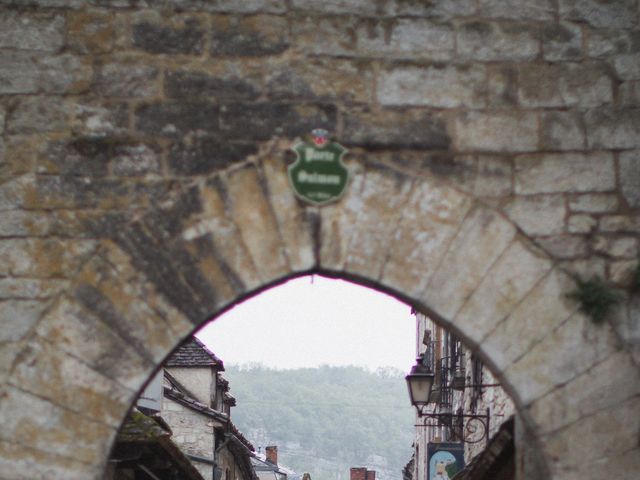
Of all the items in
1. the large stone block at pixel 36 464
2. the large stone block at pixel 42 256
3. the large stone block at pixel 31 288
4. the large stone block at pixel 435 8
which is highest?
the large stone block at pixel 435 8

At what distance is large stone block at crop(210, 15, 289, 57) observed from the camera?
489cm

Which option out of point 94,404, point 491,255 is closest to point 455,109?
point 491,255

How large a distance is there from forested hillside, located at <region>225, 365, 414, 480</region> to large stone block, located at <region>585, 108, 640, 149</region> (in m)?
71.9

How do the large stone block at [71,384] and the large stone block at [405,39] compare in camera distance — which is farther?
the large stone block at [405,39]

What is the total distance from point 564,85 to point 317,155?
49.2 inches

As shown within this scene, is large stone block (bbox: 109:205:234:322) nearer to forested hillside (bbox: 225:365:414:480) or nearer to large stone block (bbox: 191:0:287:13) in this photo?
large stone block (bbox: 191:0:287:13)

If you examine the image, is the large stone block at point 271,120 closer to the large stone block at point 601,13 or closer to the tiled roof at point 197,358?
the large stone block at point 601,13

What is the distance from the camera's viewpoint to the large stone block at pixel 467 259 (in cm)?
480

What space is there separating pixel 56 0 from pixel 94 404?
6.22 feet

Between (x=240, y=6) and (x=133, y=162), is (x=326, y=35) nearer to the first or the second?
(x=240, y=6)

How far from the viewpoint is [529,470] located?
550cm

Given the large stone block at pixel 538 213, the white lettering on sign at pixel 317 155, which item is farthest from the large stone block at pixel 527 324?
the white lettering on sign at pixel 317 155

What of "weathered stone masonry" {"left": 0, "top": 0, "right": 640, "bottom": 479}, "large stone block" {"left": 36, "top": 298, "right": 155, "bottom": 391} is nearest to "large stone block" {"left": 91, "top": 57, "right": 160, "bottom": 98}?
"weathered stone masonry" {"left": 0, "top": 0, "right": 640, "bottom": 479}

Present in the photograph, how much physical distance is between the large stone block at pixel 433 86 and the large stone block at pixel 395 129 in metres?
0.06
